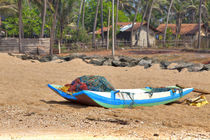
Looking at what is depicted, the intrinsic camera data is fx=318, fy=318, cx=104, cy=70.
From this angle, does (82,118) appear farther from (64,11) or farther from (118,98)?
(64,11)

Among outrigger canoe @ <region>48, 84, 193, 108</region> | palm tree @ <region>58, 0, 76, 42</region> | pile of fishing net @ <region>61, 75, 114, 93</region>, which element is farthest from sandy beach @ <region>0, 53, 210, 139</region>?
palm tree @ <region>58, 0, 76, 42</region>

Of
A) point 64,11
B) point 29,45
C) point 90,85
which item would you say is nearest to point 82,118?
point 90,85

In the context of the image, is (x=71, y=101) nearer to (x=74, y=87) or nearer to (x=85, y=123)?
(x=74, y=87)

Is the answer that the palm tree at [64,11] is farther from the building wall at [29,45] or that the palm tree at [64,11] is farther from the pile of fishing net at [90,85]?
the pile of fishing net at [90,85]

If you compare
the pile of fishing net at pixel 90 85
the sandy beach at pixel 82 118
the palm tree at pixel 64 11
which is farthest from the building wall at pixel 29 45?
the pile of fishing net at pixel 90 85

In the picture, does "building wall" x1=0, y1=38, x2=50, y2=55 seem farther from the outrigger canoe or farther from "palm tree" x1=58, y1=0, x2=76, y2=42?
the outrigger canoe

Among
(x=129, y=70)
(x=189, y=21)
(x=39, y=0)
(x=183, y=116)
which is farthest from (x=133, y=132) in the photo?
(x=189, y=21)

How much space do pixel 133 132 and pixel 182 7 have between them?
43.9m

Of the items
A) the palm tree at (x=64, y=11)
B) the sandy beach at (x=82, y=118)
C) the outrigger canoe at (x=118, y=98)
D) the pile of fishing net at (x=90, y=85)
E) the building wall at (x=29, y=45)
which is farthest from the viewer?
the palm tree at (x=64, y=11)

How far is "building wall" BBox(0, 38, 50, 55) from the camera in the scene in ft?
88.7

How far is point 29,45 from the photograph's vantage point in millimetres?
27031

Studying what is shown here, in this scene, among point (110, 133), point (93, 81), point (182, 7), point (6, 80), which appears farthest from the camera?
point (182, 7)

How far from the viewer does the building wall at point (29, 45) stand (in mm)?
27031

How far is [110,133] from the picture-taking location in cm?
532
